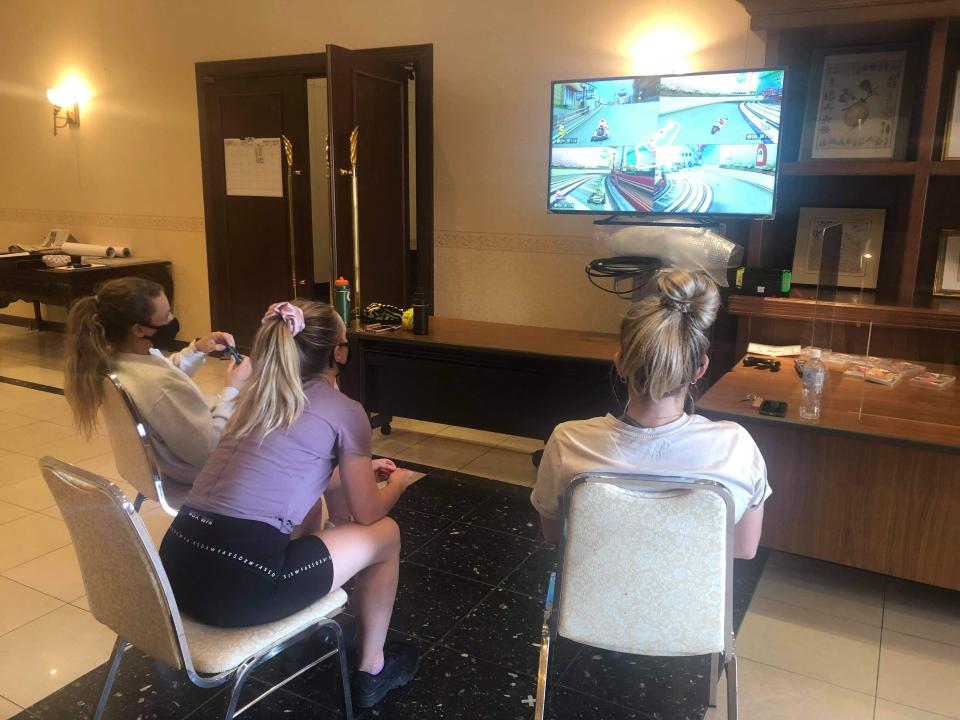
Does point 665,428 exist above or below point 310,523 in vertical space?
above

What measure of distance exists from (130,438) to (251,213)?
3416mm

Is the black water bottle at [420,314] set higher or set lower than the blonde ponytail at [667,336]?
lower

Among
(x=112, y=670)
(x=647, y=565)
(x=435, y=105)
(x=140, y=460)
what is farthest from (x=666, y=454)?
(x=435, y=105)

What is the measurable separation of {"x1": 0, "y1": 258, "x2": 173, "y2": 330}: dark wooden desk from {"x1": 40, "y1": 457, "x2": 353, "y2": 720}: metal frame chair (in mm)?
4429

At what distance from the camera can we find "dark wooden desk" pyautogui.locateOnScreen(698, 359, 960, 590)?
Answer: 6.84ft

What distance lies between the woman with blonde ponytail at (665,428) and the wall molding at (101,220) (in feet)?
15.4

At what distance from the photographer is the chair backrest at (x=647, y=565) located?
1321mm

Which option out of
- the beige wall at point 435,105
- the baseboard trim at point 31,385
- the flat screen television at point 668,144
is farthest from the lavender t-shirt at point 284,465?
the baseboard trim at point 31,385

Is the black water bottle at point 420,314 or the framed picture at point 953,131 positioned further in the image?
the black water bottle at point 420,314

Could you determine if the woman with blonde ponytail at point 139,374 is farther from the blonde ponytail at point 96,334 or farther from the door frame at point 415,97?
the door frame at point 415,97

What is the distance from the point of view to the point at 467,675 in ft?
6.43

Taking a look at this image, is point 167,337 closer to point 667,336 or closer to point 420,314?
point 420,314

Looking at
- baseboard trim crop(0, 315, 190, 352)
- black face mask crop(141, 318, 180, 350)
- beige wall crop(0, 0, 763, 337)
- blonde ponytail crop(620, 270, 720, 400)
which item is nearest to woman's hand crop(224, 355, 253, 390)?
blonde ponytail crop(620, 270, 720, 400)

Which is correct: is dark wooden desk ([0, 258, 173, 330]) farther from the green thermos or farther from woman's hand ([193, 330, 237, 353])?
woman's hand ([193, 330, 237, 353])
